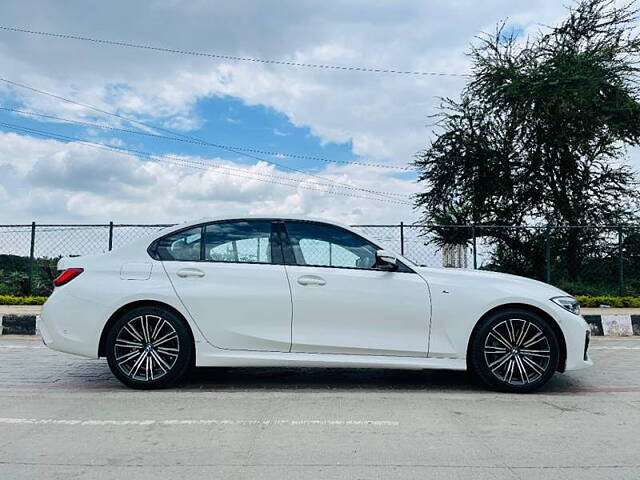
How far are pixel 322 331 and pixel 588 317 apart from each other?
675cm

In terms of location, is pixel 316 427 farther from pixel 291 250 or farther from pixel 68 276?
pixel 68 276

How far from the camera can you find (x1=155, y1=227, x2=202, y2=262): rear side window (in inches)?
214

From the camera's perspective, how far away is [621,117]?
57.5 ft

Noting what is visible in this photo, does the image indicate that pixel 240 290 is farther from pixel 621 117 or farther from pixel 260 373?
pixel 621 117

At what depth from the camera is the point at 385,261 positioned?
522cm

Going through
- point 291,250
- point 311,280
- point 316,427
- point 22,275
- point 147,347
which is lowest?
point 316,427

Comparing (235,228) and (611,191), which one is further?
(611,191)

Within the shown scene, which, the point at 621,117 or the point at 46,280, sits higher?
the point at 621,117

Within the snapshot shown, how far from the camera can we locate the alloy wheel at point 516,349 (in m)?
5.19

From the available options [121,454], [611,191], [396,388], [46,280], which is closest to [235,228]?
[396,388]

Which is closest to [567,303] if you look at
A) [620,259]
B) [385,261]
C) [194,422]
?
[385,261]

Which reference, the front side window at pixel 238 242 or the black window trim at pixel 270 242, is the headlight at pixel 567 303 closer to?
the black window trim at pixel 270 242

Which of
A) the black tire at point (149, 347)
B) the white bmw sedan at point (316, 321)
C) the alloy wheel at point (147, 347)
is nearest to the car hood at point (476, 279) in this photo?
the white bmw sedan at point (316, 321)

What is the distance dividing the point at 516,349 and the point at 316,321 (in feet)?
5.81
